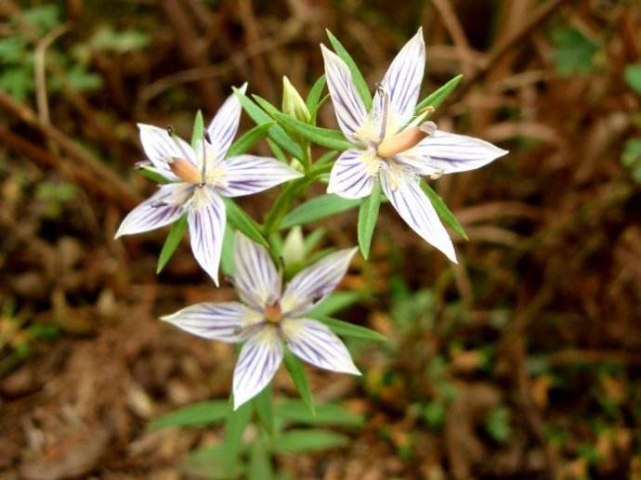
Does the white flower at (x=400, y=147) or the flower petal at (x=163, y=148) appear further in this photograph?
the flower petal at (x=163, y=148)

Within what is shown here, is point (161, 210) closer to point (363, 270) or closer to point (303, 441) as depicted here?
point (303, 441)

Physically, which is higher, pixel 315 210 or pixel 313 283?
pixel 315 210

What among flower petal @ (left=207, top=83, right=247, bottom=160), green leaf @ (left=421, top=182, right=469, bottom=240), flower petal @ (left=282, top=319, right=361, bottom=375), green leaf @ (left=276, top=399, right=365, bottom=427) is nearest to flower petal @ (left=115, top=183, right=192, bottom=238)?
flower petal @ (left=207, top=83, right=247, bottom=160)

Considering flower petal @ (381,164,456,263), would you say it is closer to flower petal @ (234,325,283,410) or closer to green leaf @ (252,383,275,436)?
flower petal @ (234,325,283,410)

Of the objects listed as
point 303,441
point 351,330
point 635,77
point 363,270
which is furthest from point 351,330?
point 363,270

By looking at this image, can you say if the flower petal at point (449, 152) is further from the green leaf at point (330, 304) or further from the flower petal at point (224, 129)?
the green leaf at point (330, 304)

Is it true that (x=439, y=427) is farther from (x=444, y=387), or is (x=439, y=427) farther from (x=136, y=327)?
(x=136, y=327)

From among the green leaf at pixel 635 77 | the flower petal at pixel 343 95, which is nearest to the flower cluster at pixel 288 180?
the flower petal at pixel 343 95

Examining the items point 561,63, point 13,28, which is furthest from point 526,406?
point 13,28
